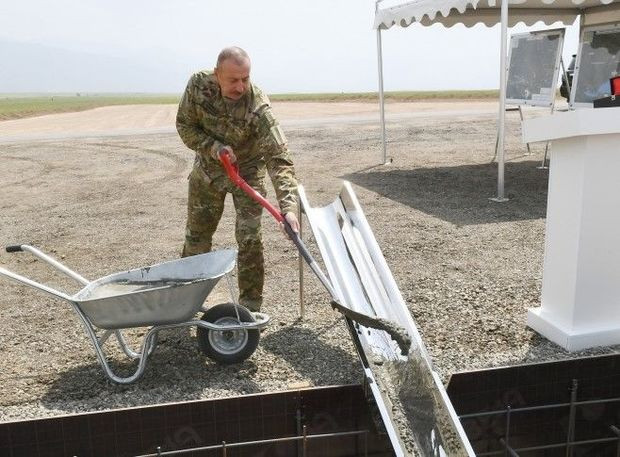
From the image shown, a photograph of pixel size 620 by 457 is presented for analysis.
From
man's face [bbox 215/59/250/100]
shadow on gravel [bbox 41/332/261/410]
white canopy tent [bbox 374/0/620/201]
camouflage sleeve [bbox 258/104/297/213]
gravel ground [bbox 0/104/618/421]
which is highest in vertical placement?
white canopy tent [bbox 374/0/620/201]

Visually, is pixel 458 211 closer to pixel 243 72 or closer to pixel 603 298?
pixel 603 298

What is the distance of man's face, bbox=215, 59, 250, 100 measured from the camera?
3.38 m

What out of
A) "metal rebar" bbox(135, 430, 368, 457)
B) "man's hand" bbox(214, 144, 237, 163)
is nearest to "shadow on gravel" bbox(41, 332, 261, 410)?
"metal rebar" bbox(135, 430, 368, 457)

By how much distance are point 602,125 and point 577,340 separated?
4.09 feet

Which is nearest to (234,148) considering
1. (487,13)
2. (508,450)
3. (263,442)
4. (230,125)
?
(230,125)

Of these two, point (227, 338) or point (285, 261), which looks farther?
point (285, 261)

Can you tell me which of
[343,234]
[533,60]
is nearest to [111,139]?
[533,60]

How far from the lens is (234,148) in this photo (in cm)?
380

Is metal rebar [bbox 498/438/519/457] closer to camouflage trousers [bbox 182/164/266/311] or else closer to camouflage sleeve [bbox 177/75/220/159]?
camouflage trousers [bbox 182/164/266/311]

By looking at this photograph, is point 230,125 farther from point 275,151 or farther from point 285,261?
point 285,261

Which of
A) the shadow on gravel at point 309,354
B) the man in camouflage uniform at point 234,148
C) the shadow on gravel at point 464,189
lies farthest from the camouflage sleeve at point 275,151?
the shadow on gravel at point 464,189

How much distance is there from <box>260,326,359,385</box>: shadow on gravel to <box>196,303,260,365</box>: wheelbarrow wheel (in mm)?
315

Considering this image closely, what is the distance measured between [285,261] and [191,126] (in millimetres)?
2227

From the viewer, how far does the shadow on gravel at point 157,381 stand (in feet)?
10.6
